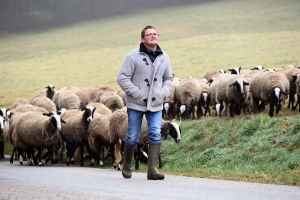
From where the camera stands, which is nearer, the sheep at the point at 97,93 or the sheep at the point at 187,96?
the sheep at the point at 187,96

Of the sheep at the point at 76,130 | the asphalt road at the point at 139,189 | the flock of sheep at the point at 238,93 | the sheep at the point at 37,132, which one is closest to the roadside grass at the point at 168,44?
the flock of sheep at the point at 238,93

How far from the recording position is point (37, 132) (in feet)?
54.2

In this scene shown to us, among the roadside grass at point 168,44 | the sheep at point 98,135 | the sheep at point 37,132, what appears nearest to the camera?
the sheep at point 98,135

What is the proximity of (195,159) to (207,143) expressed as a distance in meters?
1.06

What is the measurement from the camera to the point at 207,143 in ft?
48.2

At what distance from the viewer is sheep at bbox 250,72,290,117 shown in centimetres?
1912

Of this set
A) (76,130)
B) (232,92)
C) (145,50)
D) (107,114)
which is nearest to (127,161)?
(145,50)

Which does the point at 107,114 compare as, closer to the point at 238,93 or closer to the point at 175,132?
the point at 175,132

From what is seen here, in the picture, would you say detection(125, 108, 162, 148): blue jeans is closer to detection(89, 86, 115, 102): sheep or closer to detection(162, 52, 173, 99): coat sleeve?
detection(162, 52, 173, 99): coat sleeve

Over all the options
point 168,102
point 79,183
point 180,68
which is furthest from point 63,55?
point 79,183

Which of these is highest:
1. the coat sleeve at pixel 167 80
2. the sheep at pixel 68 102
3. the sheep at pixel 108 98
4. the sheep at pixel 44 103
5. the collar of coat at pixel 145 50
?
the collar of coat at pixel 145 50

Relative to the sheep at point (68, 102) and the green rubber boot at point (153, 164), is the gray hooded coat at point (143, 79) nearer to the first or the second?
the green rubber boot at point (153, 164)

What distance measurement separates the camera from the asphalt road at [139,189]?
7754mm

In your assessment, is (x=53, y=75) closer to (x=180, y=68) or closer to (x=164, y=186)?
(x=180, y=68)
